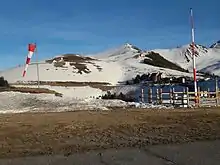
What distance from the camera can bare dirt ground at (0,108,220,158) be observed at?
12322mm

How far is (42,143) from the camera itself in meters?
12.9

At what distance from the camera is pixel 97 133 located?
14.6m

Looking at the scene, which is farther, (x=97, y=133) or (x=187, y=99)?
(x=187, y=99)

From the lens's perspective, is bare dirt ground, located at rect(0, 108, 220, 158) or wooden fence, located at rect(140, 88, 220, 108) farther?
wooden fence, located at rect(140, 88, 220, 108)

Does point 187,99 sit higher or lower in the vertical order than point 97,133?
higher

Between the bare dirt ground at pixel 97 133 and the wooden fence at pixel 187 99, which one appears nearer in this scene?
the bare dirt ground at pixel 97 133

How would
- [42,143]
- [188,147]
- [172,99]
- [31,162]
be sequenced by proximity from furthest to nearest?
1. [172,99]
2. [42,143]
3. [188,147]
4. [31,162]

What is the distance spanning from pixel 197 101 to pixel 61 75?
6077 inches

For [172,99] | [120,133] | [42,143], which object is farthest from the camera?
[172,99]

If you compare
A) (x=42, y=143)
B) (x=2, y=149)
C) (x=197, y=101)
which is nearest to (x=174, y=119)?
(x=42, y=143)

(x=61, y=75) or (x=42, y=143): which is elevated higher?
(x=61, y=75)

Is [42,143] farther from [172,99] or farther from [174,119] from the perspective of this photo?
[172,99]

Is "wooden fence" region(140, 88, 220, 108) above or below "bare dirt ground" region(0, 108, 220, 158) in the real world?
above

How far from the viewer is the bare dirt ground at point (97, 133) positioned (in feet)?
40.4
